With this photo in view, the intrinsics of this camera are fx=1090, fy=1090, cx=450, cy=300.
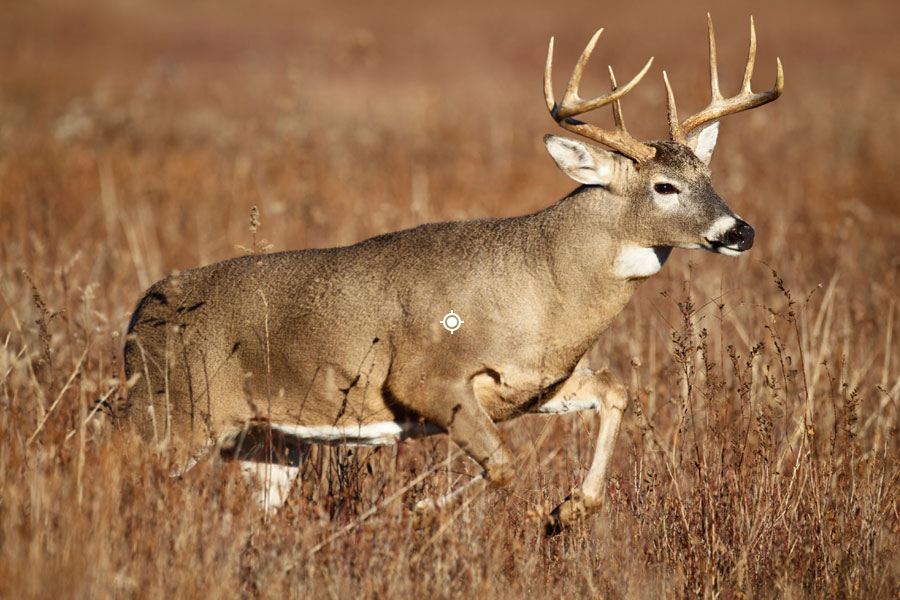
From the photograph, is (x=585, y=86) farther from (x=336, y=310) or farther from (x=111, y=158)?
(x=336, y=310)

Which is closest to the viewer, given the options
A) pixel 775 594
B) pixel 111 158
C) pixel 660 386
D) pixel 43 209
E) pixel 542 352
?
pixel 775 594

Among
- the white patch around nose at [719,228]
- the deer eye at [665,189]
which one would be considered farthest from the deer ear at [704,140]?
the white patch around nose at [719,228]

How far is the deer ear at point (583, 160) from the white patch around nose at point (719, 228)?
1.80 ft

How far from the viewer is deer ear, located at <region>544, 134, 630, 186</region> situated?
17.0ft

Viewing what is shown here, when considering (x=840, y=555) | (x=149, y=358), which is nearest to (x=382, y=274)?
(x=149, y=358)

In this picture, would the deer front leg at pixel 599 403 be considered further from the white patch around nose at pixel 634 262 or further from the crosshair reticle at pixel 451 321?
the crosshair reticle at pixel 451 321

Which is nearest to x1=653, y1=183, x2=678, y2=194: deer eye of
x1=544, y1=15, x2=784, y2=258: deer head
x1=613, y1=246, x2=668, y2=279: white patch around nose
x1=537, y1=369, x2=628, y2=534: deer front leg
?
x1=544, y1=15, x2=784, y2=258: deer head

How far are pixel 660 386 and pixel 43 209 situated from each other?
21.1 feet

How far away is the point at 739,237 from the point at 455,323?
1364 millimetres

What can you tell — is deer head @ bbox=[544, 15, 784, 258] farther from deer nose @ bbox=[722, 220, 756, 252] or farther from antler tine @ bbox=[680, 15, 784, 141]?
antler tine @ bbox=[680, 15, 784, 141]

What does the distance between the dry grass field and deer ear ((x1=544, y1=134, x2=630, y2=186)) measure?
27.0 inches

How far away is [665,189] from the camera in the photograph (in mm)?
5191

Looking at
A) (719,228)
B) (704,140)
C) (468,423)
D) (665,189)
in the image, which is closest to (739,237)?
(719,228)

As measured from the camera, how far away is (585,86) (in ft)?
64.4
